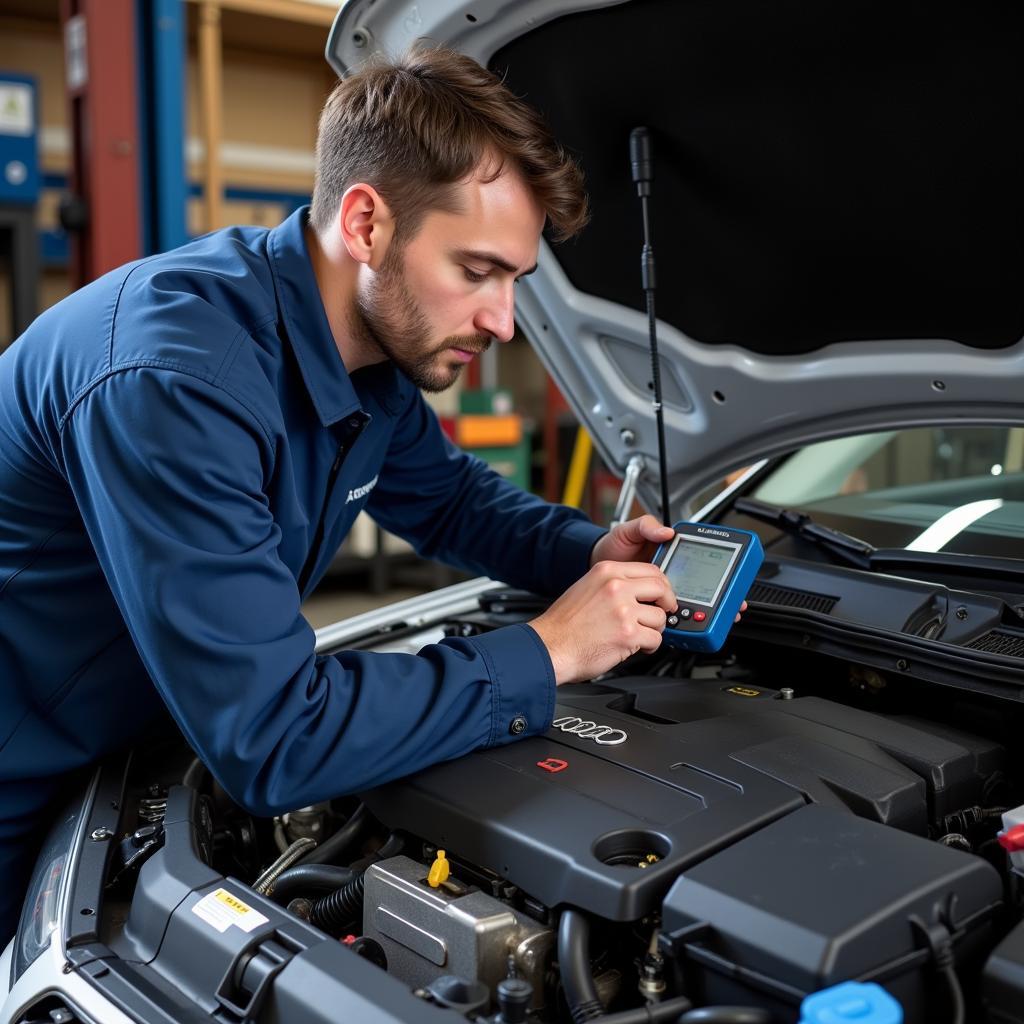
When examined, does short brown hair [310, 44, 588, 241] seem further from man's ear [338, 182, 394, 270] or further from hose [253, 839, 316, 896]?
hose [253, 839, 316, 896]

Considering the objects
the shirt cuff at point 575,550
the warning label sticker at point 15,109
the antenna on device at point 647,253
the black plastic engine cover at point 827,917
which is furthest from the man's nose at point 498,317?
the warning label sticker at point 15,109

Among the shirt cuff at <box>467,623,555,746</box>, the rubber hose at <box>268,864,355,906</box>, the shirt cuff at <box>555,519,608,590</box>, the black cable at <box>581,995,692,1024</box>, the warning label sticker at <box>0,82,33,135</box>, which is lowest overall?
the rubber hose at <box>268,864,355,906</box>

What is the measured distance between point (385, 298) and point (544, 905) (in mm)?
747

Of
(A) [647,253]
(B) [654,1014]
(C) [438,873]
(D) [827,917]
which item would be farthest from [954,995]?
(A) [647,253]

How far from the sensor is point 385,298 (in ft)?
4.60

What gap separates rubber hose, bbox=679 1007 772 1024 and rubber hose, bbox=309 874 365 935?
404 millimetres

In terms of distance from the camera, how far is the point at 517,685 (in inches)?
48.3

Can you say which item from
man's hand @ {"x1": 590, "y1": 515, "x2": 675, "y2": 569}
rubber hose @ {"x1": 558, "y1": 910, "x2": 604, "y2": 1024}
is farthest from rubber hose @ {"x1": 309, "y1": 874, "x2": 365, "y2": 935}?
man's hand @ {"x1": 590, "y1": 515, "x2": 675, "y2": 569}

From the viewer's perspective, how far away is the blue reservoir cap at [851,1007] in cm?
75

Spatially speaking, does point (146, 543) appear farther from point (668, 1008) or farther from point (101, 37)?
point (101, 37)

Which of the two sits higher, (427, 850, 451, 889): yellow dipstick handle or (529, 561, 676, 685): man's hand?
(529, 561, 676, 685): man's hand

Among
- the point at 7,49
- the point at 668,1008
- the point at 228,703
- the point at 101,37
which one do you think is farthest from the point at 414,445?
the point at 7,49

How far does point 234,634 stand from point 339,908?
12.1 inches

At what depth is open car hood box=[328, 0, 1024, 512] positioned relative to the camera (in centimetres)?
130
